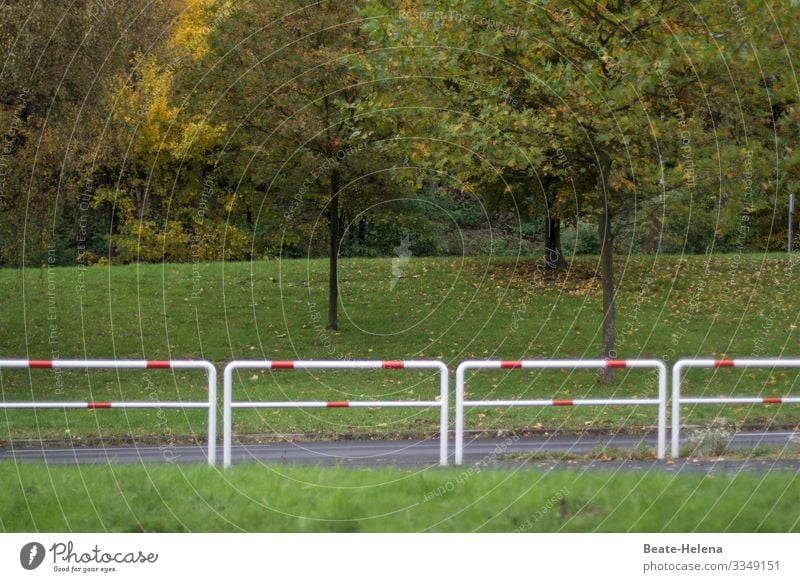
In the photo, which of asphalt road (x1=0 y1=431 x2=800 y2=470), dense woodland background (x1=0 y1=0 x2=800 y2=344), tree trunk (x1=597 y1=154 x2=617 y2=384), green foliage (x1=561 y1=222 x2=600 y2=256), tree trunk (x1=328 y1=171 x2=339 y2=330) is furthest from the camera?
green foliage (x1=561 y1=222 x2=600 y2=256)

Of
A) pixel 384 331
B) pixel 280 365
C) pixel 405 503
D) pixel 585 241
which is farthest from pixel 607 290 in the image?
pixel 585 241

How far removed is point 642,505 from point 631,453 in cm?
497

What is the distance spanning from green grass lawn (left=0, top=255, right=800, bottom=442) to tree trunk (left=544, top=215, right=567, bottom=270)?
550 millimetres

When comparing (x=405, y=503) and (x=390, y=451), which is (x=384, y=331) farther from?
(x=405, y=503)

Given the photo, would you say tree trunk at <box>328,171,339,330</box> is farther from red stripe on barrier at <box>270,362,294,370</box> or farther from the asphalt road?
red stripe on barrier at <box>270,362,294,370</box>

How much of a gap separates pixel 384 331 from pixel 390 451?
1092cm

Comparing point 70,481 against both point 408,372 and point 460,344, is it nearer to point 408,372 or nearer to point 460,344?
point 408,372

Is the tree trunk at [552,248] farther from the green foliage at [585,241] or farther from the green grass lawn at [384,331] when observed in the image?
the green foliage at [585,241]

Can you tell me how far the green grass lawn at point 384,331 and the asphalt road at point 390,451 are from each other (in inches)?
31.3

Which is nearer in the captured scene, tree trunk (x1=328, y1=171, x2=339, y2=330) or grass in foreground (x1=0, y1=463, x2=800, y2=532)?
grass in foreground (x1=0, y1=463, x2=800, y2=532)

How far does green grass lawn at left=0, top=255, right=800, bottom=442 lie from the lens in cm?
1705

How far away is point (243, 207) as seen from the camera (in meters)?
36.4

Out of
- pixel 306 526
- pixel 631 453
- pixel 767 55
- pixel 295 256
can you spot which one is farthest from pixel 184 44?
pixel 306 526

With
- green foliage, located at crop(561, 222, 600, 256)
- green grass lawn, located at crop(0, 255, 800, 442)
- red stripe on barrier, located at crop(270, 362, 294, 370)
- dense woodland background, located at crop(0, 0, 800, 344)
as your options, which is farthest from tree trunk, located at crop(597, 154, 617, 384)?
green foliage, located at crop(561, 222, 600, 256)
